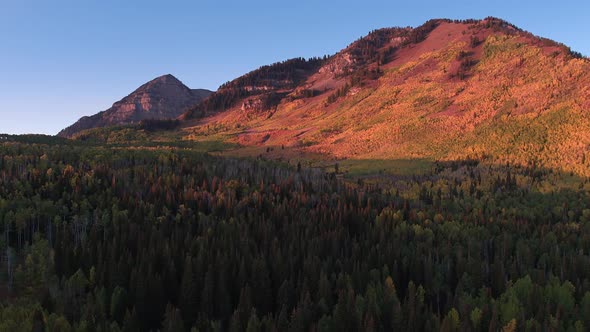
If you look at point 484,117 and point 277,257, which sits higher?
point 484,117

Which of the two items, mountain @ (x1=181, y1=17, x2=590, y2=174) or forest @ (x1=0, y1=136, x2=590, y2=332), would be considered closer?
forest @ (x1=0, y1=136, x2=590, y2=332)

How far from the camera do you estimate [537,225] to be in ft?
173

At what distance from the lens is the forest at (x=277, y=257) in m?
24.9

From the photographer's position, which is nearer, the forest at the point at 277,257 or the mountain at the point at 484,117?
the forest at the point at 277,257

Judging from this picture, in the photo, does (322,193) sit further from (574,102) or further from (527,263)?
(574,102)

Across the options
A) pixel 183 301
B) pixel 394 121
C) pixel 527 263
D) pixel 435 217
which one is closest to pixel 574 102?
pixel 394 121

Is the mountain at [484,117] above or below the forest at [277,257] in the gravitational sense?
above

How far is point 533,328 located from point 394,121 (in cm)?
14378

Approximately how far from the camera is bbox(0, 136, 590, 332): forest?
24875 mm

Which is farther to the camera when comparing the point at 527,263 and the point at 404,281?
the point at 527,263

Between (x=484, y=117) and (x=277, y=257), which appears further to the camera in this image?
(x=484, y=117)

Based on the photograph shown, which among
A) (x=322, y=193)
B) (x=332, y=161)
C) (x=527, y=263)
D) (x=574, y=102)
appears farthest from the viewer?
(x=332, y=161)

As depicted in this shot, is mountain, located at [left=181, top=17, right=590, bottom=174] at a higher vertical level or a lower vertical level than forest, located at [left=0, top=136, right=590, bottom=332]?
higher

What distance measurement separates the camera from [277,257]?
34.3 meters
